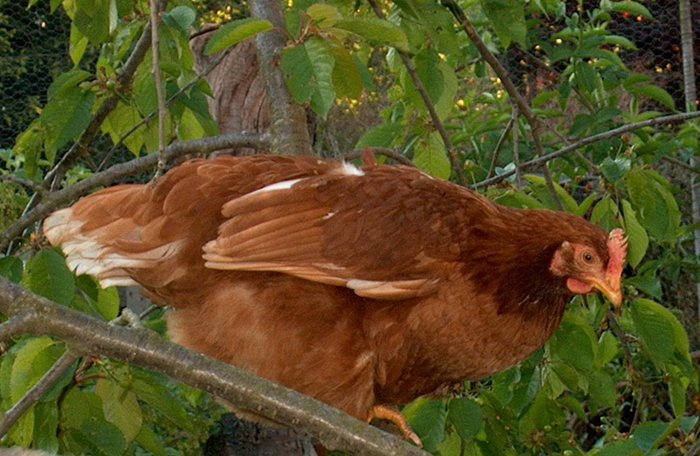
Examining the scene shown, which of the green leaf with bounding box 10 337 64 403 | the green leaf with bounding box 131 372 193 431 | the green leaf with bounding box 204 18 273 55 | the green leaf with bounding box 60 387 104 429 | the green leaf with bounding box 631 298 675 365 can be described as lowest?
the green leaf with bounding box 631 298 675 365

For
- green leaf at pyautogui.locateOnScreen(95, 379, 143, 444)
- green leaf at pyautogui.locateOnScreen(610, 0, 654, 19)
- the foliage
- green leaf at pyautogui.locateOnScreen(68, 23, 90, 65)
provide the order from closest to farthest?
the foliage < green leaf at pyautogui.locateOnScreen(95, 379, 143, 444) < green leaf at pyautogui.locateOnScreen(68, 23, 90, 65) < green leaf at pyautogui.locateOnScreen(610, 0, 654, 19)

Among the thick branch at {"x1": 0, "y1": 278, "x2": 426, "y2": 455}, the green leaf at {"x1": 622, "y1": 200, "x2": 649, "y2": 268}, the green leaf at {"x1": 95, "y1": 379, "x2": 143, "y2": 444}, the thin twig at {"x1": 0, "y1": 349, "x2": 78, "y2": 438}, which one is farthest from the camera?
the green leaf at {"x1": 622, "y1": 200, "x2": 649, "y2": 268}

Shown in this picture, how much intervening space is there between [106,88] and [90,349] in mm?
1084

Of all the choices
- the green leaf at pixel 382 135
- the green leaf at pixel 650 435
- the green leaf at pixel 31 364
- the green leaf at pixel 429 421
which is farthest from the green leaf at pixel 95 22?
the green leaf at pixel 650 435

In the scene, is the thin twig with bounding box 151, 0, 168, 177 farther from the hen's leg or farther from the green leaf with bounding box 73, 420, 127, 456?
the hen's leg

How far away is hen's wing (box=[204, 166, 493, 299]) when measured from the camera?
1551 millimetres

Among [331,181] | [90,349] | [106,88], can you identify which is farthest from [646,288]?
[90,349]

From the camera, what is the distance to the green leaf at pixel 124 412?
1.74 m

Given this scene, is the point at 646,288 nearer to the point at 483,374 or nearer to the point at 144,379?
the point at 483,374

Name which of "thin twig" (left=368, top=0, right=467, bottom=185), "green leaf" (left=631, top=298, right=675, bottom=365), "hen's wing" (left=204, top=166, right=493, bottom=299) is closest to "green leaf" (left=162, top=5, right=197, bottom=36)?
"hen's wing" (left=204, top=166, right=493, bottom=299)

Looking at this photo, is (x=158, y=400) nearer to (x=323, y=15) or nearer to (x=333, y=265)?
(x=333, y=265)

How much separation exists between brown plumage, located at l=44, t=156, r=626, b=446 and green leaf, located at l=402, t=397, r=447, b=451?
165 millimetres

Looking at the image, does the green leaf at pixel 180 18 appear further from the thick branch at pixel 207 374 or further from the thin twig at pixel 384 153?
the thick branch at pixel 207 374

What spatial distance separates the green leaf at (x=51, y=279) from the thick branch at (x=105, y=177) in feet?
0.43
